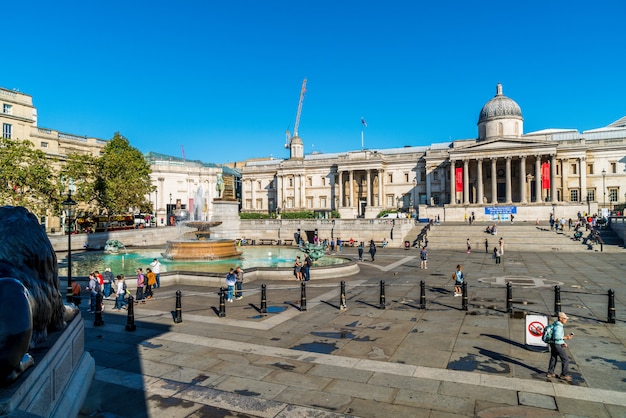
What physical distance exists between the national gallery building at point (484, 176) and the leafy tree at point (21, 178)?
42.6 meters

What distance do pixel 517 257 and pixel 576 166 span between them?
48.7 meters

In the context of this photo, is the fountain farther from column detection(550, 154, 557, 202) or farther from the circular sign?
column detection(550, 154, 557, 202)

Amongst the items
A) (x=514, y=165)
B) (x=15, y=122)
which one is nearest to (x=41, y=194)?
(x=15, y=122)

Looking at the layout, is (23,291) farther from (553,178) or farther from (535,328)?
(553,178)

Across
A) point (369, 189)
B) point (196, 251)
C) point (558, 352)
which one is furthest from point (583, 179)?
point (558, 352)

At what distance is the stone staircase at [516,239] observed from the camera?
39250 millimetres

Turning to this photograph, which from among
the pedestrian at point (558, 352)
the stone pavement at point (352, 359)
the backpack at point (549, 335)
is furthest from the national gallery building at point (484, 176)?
the pedestrian at point (558, 352)

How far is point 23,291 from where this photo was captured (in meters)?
4.77

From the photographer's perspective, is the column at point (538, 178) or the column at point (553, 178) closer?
the column at point (538, 178)

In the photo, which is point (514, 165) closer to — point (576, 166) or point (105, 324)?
point (576, 166)

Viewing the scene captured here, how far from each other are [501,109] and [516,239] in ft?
131

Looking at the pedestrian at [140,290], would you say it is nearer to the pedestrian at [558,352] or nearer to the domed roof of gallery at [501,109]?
the pedestrian at [558,352]

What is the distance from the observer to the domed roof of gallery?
74.3 metres

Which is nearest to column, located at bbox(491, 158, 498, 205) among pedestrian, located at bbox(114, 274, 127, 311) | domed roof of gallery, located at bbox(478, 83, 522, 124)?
domed roof of gallery, located at bbox(478, 83, 522, 124)
